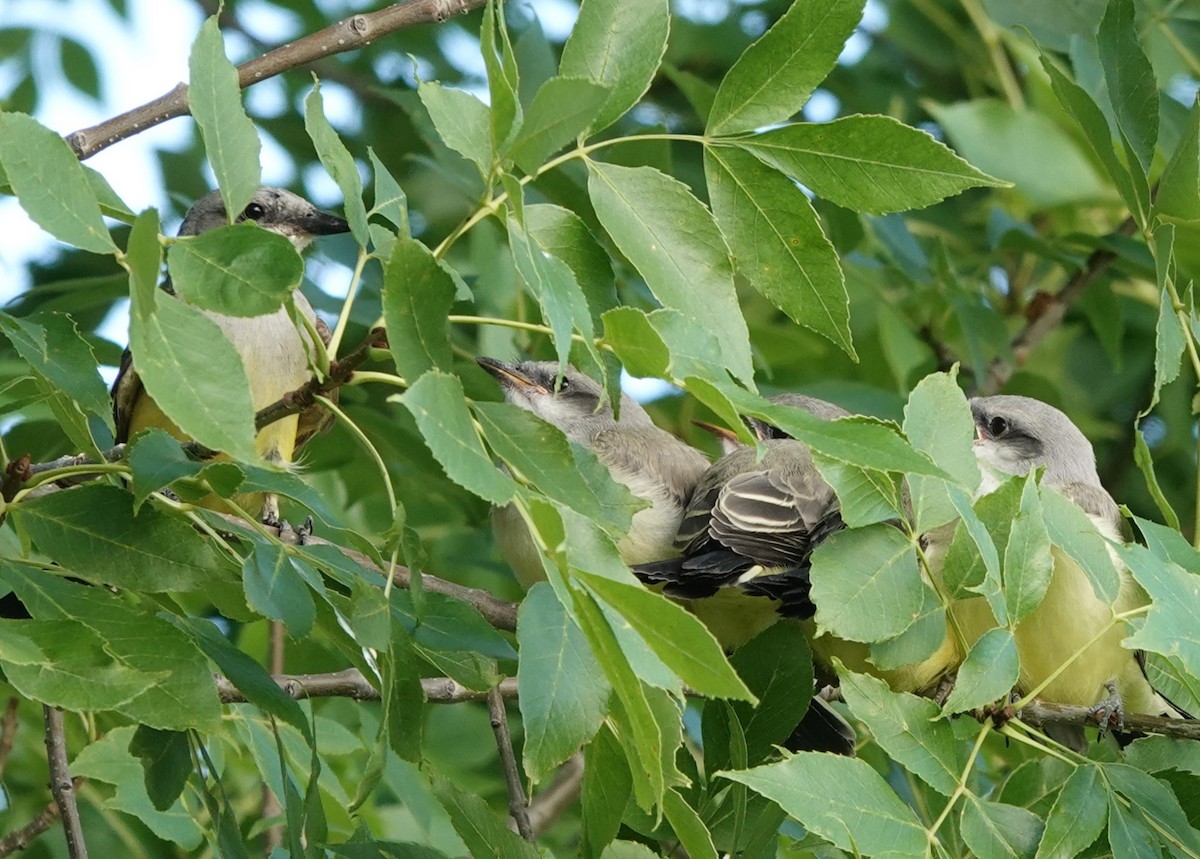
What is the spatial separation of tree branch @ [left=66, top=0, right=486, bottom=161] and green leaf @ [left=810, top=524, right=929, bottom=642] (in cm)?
110

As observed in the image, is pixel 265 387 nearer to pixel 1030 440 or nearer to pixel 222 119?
pixel 1030 440

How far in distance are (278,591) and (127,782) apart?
1.18m

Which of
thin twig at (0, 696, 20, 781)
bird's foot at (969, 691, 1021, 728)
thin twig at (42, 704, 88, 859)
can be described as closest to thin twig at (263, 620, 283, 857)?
thin twig at (0, 696, 20, 781)

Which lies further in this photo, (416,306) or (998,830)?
(998,830)

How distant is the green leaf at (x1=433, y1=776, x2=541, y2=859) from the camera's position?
2.43 metres

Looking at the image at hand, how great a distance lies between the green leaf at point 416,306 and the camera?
1859 mm

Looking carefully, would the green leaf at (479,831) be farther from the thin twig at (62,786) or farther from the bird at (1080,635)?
the bird at (1080,635)

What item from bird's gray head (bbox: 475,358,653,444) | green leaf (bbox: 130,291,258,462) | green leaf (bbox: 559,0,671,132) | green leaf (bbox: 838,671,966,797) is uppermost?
green leaf (bbox: 559,0,671,132)

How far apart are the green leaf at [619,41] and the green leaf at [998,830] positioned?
1.17 m

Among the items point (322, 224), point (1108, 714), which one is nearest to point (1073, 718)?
point (1108, 714)

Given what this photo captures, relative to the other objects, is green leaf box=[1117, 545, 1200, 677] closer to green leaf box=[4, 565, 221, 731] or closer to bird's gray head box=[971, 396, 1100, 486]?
green leaf box=[4, 565, 221, 731]

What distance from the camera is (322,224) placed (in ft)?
15.5

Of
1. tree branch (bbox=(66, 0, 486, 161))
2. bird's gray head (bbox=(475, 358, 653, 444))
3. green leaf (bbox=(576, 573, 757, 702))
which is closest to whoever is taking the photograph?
green leaf (bbox=(576, 573, 757, 702))

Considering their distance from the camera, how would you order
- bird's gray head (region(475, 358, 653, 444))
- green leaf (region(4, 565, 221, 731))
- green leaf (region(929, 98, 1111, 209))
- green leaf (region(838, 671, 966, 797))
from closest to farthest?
green leaf (region(4, 565, 221, 731)) → green leaf (region(838, 671, 966, 797)) → bird's gray head (region(475, 358, 653, 444)) → green leaf (region(929, 98, 1111, 209))
